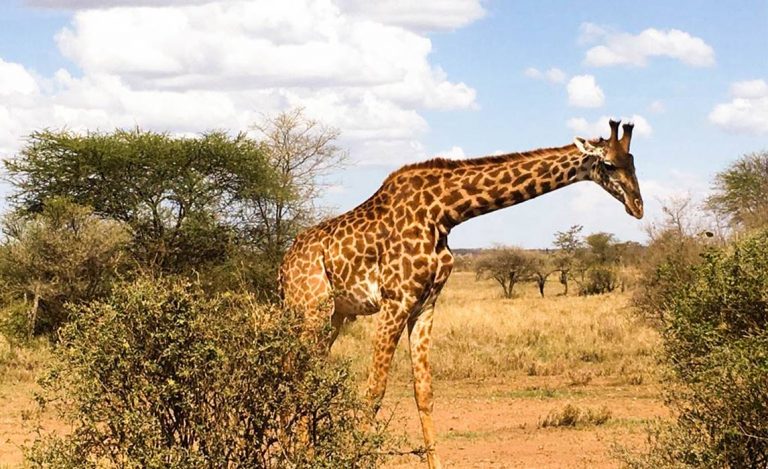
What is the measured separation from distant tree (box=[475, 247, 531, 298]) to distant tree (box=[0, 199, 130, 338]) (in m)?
26.3

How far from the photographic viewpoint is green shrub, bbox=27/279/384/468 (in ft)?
17.2

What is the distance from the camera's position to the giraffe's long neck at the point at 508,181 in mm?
8016

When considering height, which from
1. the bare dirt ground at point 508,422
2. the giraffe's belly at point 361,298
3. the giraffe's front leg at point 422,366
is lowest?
the bare dirt ground at point 508,422

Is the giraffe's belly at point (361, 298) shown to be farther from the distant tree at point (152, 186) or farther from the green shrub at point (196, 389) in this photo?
the distant tree at point (152, 186)

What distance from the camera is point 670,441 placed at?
720 centimetres

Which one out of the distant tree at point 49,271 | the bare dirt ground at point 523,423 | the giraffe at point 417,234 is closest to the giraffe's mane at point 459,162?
the giraffe at point 417,234

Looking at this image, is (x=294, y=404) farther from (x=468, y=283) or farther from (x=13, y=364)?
(x=468, y=283)

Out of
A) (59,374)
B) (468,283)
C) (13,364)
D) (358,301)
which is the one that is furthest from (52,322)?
(468,283)

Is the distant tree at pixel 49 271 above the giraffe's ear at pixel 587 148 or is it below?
below

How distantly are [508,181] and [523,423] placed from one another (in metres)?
4.32

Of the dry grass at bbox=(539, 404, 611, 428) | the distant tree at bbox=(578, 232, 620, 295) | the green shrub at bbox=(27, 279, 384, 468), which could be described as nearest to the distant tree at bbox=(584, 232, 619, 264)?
the distant tree at bbox=(578, 232, 620, 295)

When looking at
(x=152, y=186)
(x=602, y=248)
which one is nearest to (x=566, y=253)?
(x=602, y=248)

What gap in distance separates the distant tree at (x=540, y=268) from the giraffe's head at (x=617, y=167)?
3490 cm

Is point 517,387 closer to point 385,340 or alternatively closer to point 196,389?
point 385,340
